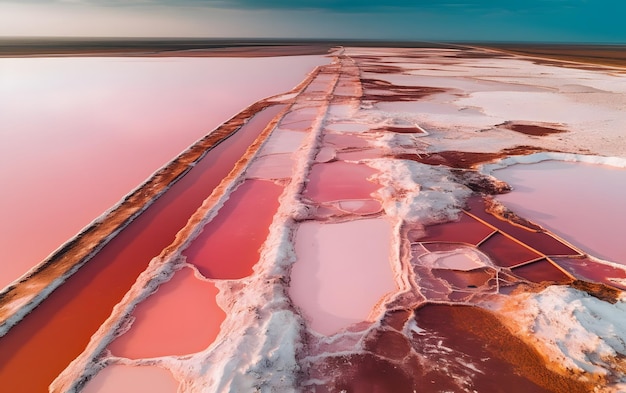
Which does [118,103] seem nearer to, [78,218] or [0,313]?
[78,218]

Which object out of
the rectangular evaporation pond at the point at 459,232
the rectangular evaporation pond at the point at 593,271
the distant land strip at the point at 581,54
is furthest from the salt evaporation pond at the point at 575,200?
the distant land strip at the point at 581,54

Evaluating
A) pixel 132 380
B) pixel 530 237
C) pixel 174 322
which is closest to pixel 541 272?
pixel 530 237

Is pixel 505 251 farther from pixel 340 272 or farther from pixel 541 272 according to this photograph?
pixel 340 272

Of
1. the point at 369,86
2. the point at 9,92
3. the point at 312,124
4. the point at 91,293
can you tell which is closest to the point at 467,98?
the point at 369,86

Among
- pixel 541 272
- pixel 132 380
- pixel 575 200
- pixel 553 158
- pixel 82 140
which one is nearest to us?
pixel 132 380

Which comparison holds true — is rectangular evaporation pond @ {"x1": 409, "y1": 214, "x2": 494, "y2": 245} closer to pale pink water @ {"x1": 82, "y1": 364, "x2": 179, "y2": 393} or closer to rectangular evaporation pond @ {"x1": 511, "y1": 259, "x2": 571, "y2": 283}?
rectangular evaporation pond @ {"x1": 511, "y1": 259, "x2": 571, "y2": 283}

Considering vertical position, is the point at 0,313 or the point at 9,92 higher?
the point at 0,313
